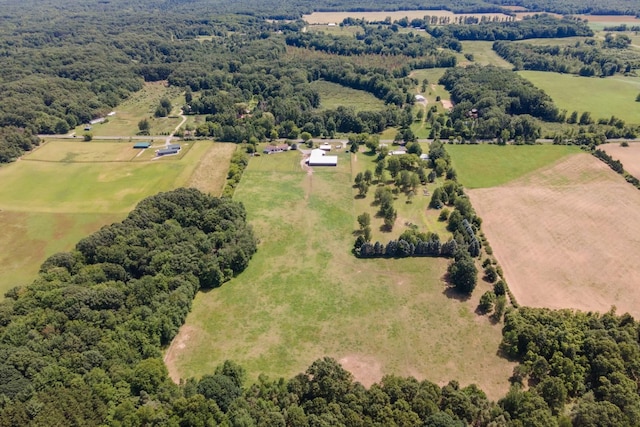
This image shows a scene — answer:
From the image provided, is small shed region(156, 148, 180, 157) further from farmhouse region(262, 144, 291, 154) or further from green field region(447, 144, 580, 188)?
green field region(447, 144, 580, 188)

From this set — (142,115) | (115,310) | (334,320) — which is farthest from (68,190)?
(334,320)

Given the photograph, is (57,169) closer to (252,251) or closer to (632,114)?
(252,251)

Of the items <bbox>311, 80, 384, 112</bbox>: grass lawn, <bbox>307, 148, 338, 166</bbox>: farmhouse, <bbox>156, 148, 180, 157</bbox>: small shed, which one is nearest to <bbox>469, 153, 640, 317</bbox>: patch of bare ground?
<bbox>307, 148, 338, 166</bbox>: farmhouse

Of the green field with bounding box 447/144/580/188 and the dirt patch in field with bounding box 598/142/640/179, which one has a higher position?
the green field with bounding box 447/144/580/188

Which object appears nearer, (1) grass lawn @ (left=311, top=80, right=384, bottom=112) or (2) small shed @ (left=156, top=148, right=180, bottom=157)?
(2) small shed @ (left=156, top=148, right=180, bottom=157)

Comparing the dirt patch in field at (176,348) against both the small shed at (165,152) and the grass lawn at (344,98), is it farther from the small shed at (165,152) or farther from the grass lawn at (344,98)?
the grass lawn at (344,98)
